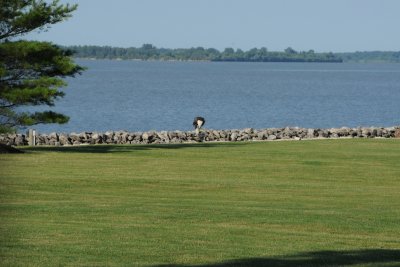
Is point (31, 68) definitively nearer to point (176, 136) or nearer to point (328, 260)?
point (176, 136)

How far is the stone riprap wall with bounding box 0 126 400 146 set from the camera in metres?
44.6

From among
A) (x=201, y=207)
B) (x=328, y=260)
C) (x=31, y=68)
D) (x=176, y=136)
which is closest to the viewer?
(x=328, y=260)

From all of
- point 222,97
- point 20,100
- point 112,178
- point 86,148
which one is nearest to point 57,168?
point 112,178

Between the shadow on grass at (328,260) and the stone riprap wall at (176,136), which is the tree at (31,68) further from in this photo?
the shadow on grass at (328,260)

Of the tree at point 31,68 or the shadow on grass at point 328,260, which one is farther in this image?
the tree at point 31,68

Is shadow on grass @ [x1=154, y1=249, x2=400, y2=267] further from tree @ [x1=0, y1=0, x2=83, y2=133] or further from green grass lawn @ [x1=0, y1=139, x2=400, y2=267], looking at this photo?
tree @ [x1=0, y1=0, x2=83, y2=133]

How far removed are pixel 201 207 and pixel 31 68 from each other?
1745 cm

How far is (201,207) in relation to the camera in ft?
60.5

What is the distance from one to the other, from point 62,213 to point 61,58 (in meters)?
18.4

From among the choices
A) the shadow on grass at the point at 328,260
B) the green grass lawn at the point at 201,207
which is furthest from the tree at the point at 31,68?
the shadow on grass at the point at 328,260

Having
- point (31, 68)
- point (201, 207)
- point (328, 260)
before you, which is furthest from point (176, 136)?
point (328, 260)

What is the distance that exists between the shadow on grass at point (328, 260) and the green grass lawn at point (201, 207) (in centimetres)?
1

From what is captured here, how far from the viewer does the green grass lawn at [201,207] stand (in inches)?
464

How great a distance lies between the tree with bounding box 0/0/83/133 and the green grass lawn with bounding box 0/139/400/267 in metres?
1.40
